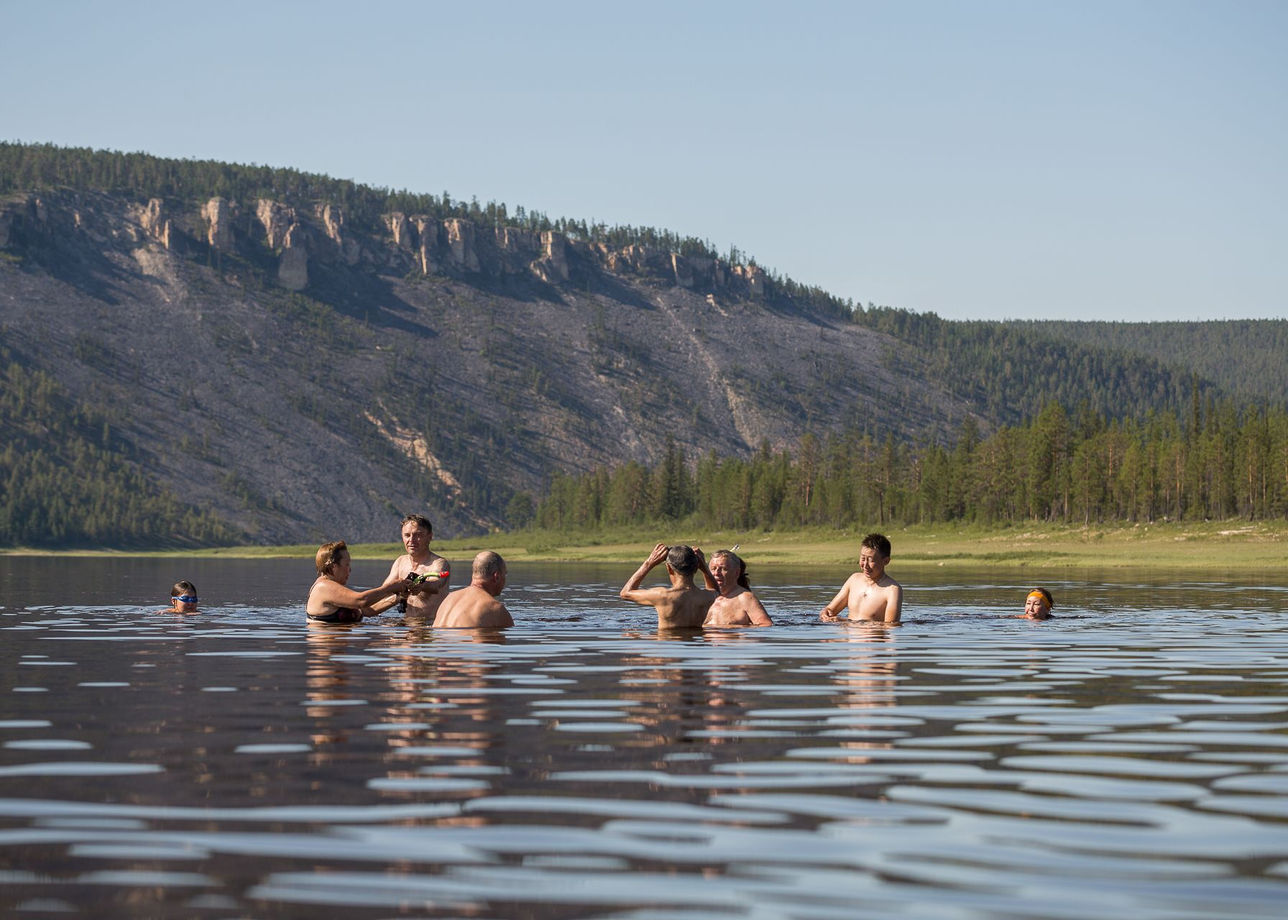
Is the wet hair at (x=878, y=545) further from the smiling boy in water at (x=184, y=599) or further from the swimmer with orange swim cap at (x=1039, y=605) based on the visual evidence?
the smiling boy in water at (x=184, y=599)

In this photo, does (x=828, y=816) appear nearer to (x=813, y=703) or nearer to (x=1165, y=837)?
(x=1165, y=837)

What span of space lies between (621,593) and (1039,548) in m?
106

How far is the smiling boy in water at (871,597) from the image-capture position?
29453 mm

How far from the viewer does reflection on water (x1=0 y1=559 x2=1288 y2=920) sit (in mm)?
7996

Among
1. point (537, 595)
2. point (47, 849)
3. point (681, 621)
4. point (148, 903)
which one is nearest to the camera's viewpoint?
point (148, 903)

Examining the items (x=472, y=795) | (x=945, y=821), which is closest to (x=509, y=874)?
(x=472, y=795)

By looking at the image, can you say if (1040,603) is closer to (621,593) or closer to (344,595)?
(621,593)

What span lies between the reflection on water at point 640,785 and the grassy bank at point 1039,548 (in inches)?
2771

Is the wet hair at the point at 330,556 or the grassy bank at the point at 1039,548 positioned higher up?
the wet hair at the point at 330,556

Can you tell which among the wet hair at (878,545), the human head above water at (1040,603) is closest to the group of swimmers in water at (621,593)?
the wet hair at (878,545)

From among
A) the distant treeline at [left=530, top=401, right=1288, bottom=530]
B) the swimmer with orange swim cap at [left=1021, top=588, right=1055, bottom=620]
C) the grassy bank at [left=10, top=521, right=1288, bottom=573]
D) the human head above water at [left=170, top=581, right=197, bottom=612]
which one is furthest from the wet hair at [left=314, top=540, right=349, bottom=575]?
the distant treeline at [left=530, top=401, right=1288, bottom=530]

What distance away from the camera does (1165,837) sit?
9.36 metres

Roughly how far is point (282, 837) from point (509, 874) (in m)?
1.61

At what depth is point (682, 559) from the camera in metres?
26.1
